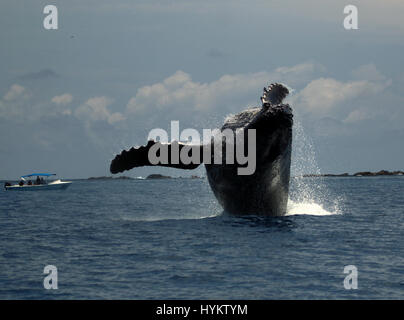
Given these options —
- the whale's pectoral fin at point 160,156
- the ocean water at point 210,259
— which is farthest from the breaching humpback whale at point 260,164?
the ocean water at point 210,259

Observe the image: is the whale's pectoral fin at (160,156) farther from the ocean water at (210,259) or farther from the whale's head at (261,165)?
the ocean water at (210,259)

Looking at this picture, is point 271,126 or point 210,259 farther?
point 271,126

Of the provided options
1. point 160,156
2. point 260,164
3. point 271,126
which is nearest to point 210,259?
point 260,164

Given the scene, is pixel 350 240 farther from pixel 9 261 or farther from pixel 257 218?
pixel 9 261

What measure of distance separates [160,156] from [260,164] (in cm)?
258

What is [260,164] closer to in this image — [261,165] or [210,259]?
[261,165]

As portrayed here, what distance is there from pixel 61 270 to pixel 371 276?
19.6 feet

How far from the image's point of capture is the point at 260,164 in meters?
13.4

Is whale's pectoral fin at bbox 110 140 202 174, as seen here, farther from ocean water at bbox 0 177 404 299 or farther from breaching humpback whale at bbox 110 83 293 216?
ocean water at bbox 0 177 404 299

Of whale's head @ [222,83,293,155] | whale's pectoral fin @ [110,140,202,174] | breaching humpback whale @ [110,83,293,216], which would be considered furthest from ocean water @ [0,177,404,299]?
whale's head @ [222,83,293,155]

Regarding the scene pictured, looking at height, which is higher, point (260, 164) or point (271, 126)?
point (271, 126)

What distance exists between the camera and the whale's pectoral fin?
13312 mm

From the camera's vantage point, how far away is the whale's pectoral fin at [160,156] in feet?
43.7
